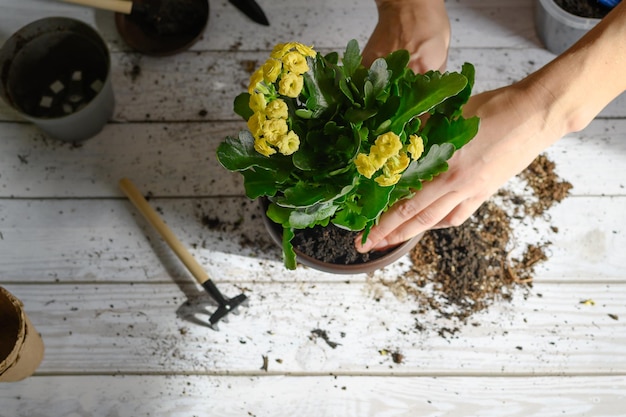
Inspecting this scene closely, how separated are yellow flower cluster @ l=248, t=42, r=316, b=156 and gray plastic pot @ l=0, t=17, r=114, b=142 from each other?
63 centimetres

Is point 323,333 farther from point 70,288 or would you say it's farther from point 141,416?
point 70,288

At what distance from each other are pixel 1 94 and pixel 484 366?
109 centimetres

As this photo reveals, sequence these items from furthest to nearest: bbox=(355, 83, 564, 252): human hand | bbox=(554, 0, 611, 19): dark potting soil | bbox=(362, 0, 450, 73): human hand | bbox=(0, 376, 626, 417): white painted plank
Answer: bbox=(554, 0, 611, 19): dark potting soil < bbox=(0, 376, 626, 417): white painted plank < bbox=(362, 0, 450, 73): human hand < bbox=(355, 83, 564, 252): human hand

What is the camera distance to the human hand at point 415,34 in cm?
97

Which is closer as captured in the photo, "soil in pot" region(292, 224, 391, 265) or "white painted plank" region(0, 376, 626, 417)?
"soil in pot" region(292, 224, 391, 265)

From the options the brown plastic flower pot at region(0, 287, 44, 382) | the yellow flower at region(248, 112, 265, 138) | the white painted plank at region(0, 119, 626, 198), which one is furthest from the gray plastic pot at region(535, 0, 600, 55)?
the brown plastic flower pot at region(0, 287, 44, 382)

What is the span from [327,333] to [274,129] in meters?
0.60

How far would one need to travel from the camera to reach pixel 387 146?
2.04 feet

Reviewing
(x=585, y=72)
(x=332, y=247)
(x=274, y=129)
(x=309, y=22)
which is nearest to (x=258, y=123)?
(x=274, y=129)

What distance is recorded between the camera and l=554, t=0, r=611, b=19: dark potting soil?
1.22m

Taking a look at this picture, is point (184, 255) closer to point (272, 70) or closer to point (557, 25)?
point (272, 70)

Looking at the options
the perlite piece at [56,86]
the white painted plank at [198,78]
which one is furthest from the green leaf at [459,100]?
the perlite piece at [56,86]

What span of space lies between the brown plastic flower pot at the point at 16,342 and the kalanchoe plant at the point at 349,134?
1.66 ft

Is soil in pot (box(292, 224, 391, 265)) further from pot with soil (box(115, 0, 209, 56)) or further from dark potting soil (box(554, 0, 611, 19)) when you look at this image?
dark potting soil (box(554, 0, 611, 19))
